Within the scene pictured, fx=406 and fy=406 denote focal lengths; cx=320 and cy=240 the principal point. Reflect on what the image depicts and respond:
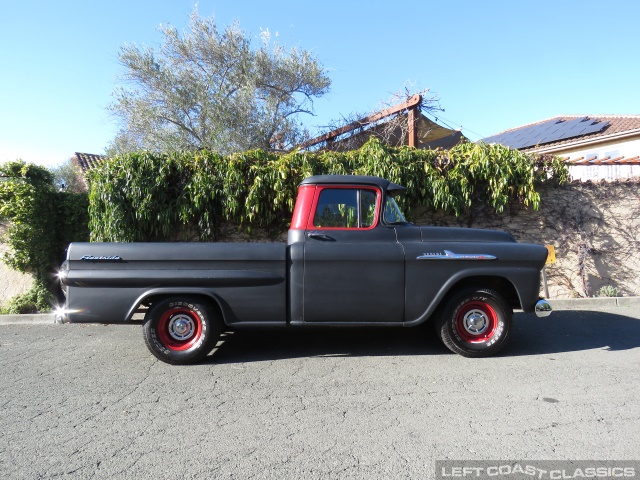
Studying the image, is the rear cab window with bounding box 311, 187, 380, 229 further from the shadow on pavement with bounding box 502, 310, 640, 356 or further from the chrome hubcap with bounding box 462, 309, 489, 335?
the shadow on pavement with bounding box 502, 310, 640, 356

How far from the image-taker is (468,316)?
450 centimetres

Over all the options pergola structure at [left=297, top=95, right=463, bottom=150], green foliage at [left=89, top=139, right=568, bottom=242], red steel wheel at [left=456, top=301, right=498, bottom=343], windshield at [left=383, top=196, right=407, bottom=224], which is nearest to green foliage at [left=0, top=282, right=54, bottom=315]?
green foliage at [left=89, top=139, right=568, bottom=242]

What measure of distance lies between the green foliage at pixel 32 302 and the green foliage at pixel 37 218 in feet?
0.52

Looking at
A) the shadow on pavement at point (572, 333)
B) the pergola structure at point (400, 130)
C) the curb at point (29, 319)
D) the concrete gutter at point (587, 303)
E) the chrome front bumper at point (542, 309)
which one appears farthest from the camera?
the pergola structure at point (400, 130)

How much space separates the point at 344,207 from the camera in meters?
4.50

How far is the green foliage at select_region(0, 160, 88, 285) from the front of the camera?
702 centimetres

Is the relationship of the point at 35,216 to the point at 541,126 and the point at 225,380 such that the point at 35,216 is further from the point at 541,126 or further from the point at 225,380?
the point at 541,126

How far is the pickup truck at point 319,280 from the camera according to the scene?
164 inches

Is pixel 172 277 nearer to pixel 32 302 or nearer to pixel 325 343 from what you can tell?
pixel 325 343

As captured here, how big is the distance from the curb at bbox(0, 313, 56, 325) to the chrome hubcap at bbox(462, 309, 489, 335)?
643 centimetres

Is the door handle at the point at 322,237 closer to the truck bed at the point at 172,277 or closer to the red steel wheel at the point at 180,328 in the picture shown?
the truck bed at the point at 172,277

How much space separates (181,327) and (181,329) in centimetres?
2

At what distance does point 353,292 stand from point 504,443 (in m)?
1.92

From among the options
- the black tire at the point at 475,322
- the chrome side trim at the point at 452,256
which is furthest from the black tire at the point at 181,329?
the black tire at the point at 475,322
